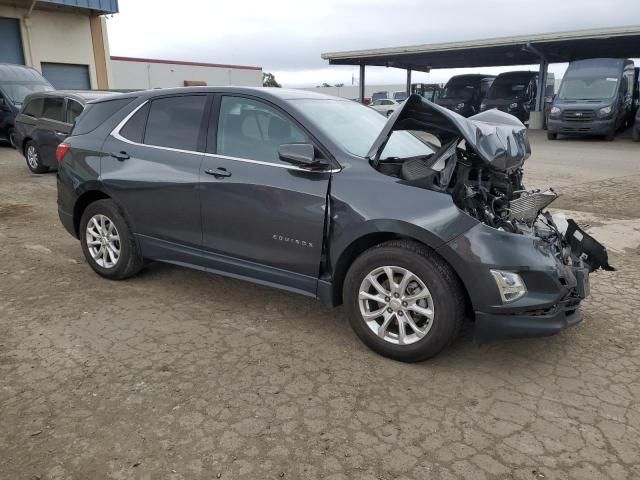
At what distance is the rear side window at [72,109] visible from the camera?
388 inches

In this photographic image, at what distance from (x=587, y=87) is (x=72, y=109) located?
1599 centimetres

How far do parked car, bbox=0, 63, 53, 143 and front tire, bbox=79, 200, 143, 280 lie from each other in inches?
443

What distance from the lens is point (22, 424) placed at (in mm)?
2826

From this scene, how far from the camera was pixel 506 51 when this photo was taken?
82.7 feet

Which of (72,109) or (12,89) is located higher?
(12,89)

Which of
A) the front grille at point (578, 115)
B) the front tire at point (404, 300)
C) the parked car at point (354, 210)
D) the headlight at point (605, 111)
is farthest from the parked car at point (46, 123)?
the headlight at point (605, 111)

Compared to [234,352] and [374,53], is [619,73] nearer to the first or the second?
[374,53]

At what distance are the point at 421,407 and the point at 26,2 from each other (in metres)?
23.7

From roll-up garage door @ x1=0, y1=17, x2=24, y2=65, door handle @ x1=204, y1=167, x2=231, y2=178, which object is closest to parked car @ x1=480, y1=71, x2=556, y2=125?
roll-up garage door @ x1=0, y1=17, x2=24, y2=65

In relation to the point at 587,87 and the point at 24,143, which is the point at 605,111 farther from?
the point at 24,143

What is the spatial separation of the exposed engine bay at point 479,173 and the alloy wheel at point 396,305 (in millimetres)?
571

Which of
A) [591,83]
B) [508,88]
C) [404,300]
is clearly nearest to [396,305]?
[404,300]

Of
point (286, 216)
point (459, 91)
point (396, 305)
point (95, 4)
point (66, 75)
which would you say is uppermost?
point (95, 4)

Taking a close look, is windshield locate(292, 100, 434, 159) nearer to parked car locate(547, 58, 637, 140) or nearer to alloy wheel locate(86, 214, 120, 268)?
alloy wheel locate(86, 214, 120, 268)
